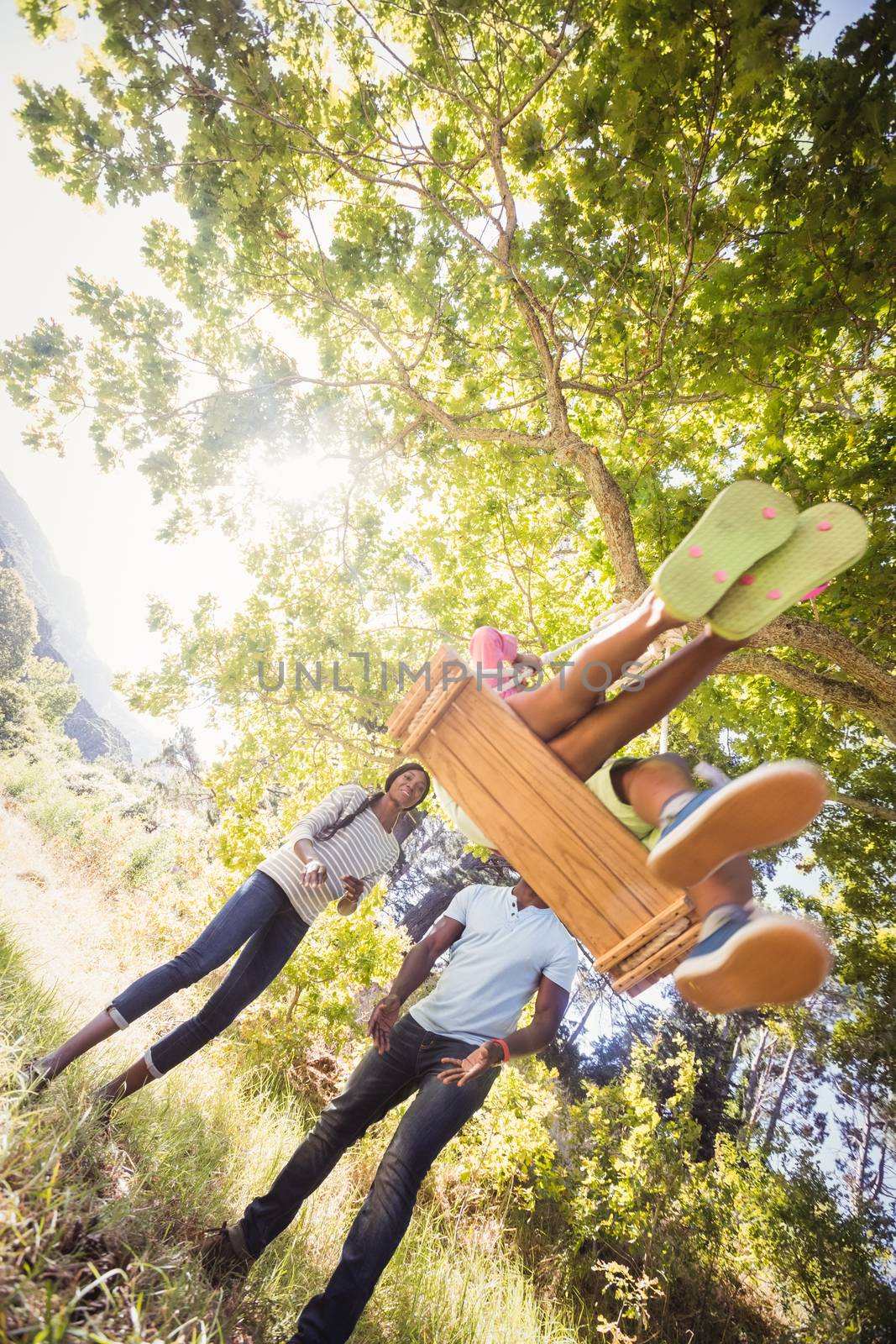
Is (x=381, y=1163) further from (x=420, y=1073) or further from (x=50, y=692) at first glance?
(x=50, y=692)

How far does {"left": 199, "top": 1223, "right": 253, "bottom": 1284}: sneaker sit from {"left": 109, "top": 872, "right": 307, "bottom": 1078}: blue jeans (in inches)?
25.3

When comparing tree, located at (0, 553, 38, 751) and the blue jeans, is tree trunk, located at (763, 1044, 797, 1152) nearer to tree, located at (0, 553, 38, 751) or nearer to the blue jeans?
the blue jeans

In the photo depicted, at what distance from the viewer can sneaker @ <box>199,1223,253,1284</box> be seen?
1980 millimetres

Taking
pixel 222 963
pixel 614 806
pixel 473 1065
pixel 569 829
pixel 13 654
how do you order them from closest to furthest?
1. pixel 569 829
2. pixel 614 806
3. pixel 473 1065
4. pixel 222 963
5. pixel 13 654

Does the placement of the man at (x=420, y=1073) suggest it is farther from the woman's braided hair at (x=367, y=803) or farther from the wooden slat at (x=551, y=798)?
the wooden slat at (x=551, y=798)

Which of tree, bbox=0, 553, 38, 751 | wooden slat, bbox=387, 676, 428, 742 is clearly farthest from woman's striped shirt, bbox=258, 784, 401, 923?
tree, bbox=0, 553, 38, 751

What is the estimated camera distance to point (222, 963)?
2186mm

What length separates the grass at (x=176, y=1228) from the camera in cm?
129

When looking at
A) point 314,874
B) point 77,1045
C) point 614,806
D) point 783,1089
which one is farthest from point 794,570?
point 783,1089

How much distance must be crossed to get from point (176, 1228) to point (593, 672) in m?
2.75

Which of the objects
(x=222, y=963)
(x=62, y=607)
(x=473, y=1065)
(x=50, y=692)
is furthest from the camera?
(x=62, y=607)

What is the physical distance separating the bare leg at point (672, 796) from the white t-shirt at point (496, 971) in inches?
48.1

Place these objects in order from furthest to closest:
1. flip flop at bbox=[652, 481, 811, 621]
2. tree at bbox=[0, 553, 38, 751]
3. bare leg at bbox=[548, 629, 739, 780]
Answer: tree at bbox=[0, 553, 38, 751] → bare leg at bbox=[548, 629, 739, 780] → flip flop at bbox=[652, 481, 811, 621]

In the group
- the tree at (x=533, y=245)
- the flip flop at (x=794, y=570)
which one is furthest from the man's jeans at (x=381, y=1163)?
the tree at (x=533, y=245)
